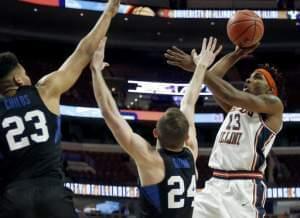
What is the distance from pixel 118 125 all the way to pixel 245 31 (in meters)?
2.15

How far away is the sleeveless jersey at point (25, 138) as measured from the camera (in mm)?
3322

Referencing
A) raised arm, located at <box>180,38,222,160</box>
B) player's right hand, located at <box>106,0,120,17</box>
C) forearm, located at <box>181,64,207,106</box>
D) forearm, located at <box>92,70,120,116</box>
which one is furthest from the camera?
forearm, located at <box>181,64,207,106</box>

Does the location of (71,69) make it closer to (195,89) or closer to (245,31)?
(195,89)

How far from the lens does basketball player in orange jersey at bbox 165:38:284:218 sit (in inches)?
183

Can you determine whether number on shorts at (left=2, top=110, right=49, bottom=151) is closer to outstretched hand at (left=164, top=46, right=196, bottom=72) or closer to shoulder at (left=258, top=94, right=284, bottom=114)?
outstretched hand at (left=164, top=46, right=196, bottom=72)

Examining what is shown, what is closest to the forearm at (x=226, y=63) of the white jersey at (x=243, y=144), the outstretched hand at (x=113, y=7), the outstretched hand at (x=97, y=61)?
the white jersey at (x=243, y=144)

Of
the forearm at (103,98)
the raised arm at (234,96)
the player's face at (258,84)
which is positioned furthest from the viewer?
the player's face at (258,84)

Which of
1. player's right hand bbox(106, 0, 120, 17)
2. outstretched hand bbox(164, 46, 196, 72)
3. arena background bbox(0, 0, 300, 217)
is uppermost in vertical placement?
player's right hand bbox(106, 0, 120, 17)

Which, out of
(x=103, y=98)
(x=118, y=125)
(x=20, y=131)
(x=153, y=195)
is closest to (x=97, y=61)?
(x=103, y=98)

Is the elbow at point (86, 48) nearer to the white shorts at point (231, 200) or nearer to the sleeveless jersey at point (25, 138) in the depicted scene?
the sleeveless jersey at point (25, 138)

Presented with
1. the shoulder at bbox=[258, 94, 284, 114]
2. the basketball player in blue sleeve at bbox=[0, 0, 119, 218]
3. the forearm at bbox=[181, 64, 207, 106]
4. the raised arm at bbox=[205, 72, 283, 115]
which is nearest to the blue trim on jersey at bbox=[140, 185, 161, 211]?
the basketball player in blue sleeve at bbox=[0, 0, 119, 218]

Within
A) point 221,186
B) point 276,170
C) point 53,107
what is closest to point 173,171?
point 53,107

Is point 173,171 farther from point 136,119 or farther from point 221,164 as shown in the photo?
point 136,119

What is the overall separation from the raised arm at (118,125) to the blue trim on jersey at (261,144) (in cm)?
166
